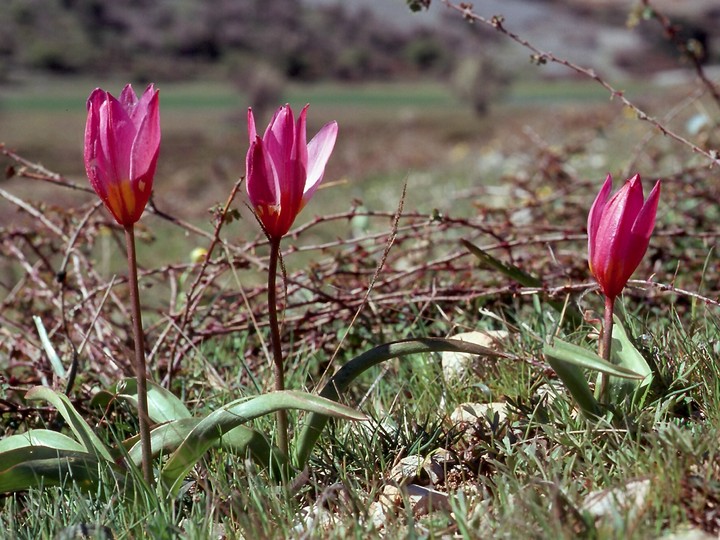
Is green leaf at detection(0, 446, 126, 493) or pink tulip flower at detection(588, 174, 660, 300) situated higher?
pink tulip flower at detection(588, 174, 660, 300)

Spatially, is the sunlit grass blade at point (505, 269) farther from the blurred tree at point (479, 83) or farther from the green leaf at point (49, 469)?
the blurred tree at point (479, 83)

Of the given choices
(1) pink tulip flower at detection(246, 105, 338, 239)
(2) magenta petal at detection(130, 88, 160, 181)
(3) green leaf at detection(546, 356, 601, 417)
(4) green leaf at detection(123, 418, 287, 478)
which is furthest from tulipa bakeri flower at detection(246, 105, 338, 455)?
(3) green leaf at detection(546, 356, 601, 417)

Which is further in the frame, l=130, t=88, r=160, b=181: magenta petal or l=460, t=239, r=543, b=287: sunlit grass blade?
l=460, t=239, r=543, b=287: sunlit grass blade

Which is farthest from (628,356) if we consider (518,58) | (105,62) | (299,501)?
(518,58)

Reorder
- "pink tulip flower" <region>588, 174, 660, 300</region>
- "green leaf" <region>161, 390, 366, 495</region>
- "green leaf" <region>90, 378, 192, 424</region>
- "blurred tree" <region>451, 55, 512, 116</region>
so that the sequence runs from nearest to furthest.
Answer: "green leaf" <region>161, 390, 366, 495</region> → "pink tulip flower" <region>588, 174, 660, 300</region> → "green leaf" <region>90, 378, 192, 424</region> → "blurred tree" <region>451, 55, 512, 116</region>

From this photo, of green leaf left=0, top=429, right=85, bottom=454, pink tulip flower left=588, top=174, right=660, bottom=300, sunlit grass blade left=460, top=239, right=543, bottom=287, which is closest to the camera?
pink tulip flower left=588, top=174, right=660, bottom=300

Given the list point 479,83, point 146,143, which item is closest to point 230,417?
point 146,143

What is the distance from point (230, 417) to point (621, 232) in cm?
72

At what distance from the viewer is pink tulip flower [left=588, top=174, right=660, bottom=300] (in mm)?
1389

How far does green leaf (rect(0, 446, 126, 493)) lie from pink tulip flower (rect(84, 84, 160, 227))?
0.44 metres

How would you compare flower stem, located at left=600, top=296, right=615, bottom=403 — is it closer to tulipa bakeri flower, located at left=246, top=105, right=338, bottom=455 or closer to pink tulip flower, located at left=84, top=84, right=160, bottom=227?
tulipa bakeri flower, located at left=246, top=105, right=338, bottom=455

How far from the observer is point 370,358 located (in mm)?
1448

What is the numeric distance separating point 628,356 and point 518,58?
3446 inches

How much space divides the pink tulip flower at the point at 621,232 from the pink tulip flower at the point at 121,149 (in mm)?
751
